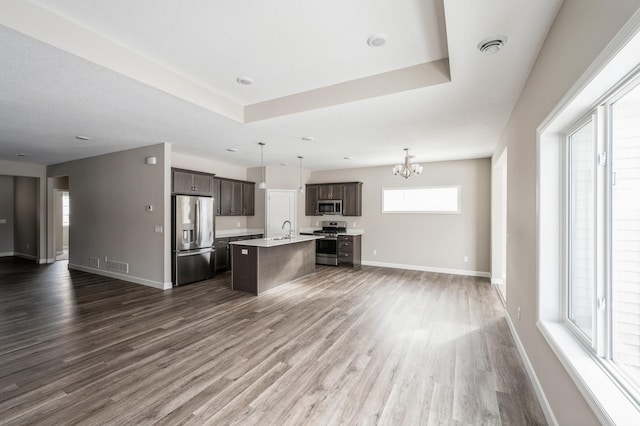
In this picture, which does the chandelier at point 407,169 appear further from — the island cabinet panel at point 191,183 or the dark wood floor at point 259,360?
the island cabinet panel at point 191,183

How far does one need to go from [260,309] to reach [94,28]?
3.60 m

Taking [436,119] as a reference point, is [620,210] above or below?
below

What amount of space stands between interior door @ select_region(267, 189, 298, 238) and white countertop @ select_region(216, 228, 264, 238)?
37cm

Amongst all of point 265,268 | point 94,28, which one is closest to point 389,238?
point 265,268

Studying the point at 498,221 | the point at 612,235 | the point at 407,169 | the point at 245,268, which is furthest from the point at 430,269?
the point at 612,235

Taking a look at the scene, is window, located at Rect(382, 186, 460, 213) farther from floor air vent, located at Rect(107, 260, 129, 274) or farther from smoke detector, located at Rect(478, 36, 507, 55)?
floor air vent, located at Rect(107, 260, 129, 274)

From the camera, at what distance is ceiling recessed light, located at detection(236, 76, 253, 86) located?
3.06m

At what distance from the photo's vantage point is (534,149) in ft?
7.77

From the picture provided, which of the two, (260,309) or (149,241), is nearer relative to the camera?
(260,309)

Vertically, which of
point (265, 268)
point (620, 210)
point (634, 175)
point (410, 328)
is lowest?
point (410, 328)

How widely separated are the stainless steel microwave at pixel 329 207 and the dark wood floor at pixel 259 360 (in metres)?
3.35

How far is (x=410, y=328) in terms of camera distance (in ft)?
11.5

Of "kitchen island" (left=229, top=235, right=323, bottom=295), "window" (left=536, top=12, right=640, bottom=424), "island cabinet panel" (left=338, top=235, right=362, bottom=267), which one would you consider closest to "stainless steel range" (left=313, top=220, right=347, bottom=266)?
"island cabinet panel" (left=338, top=235, right=362, bottom=267)

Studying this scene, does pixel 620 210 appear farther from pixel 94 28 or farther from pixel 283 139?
pixel 283 139
